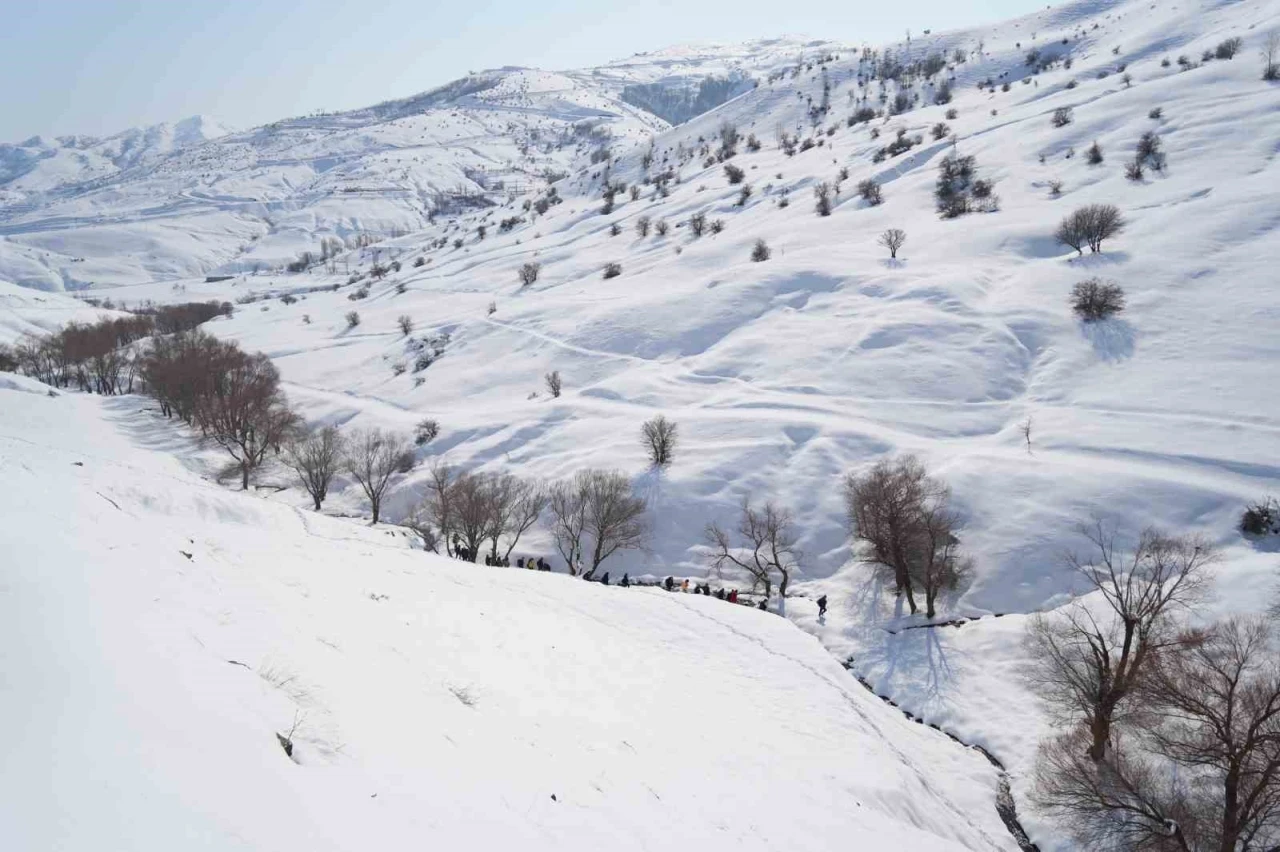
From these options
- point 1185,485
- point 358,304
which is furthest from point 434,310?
point 1185,485

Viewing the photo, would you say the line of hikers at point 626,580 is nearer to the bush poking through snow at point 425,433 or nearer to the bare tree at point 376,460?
the bare tree at point 376,460

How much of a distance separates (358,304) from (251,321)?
74.7ft

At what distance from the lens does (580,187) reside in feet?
506

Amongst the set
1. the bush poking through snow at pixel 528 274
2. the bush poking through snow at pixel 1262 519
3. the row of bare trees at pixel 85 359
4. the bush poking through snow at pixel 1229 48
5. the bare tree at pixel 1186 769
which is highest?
the bush poking through snow at pixel 1229 48

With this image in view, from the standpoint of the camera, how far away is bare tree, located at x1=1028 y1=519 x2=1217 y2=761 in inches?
818

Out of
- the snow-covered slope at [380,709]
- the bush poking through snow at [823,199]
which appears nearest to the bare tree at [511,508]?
the snow-covered slope at [380,709]

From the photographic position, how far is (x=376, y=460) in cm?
5234

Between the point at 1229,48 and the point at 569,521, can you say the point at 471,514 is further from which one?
the point at 1229,48

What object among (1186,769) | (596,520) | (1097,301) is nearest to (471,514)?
(596,520)

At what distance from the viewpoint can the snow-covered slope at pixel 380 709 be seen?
569cm

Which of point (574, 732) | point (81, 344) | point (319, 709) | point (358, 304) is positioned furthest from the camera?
point (358, 304)

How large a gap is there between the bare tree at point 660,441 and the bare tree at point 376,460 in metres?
20.0

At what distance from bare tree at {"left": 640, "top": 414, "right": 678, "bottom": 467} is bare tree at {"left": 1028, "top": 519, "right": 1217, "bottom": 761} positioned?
2514 centimetres

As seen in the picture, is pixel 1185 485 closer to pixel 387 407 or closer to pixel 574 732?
pixel 574 732
